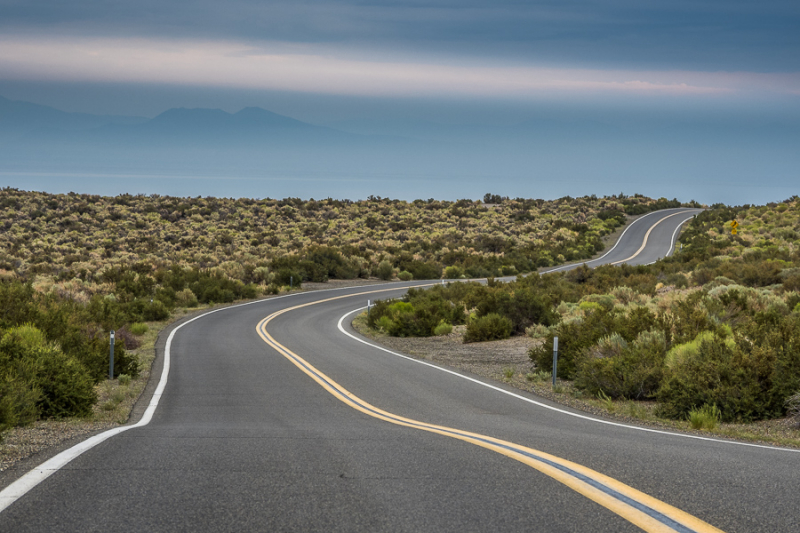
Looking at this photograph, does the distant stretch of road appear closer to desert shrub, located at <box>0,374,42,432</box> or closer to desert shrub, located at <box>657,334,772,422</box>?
desert shrub, located at <box>0,374,42,432</box>

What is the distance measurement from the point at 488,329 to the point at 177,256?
1414 inches

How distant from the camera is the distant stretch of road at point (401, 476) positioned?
404 centimetres

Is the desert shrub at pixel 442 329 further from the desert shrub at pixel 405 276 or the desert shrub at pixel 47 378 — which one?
the desert shrub at pixel 405 276

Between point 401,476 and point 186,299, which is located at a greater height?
point 401,476

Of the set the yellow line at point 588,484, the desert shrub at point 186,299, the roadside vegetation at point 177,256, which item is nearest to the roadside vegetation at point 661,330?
the roadside vegetation at point 177,256

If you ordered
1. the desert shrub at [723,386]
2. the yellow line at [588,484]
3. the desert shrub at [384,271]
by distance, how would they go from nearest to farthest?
the yellow line at [588,484], the desert shrub at [723,386], the desert shrub at [384,271]

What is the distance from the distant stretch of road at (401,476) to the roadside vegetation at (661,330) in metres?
2.11

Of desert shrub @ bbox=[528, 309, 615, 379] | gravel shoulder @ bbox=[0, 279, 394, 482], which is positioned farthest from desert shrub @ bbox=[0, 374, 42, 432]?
desert shrub @ bbox=[528, 309, 615, 379]

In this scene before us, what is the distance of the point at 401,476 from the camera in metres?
5.14

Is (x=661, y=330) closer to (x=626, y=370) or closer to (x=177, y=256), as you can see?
(x=626, y=370)

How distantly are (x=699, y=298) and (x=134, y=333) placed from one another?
18.4 m

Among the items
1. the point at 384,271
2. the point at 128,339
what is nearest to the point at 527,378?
the point at 128,339

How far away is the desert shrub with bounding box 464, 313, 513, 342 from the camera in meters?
21.5

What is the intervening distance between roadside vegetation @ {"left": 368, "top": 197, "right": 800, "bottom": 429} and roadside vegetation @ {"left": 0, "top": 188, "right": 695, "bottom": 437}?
1.47 meters
